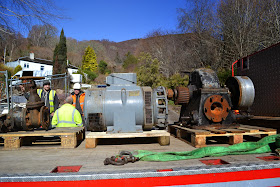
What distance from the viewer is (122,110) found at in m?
3.73

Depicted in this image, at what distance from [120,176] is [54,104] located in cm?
442

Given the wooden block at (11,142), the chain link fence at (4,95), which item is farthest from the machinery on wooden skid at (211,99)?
the chain link fence at (4,95)

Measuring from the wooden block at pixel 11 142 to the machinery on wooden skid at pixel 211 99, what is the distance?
311 centimetres

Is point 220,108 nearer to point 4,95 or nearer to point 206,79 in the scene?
point 206,79

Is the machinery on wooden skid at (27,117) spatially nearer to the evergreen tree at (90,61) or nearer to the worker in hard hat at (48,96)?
the worker in hard hat at (48,96)

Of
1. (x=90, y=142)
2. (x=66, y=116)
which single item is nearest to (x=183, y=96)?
(x=90, y=142)

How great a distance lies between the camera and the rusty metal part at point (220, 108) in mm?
4168

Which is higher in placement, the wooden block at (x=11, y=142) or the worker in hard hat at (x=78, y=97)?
the worker in hard hat at (x=78, y=97)

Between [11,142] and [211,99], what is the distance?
3823 millimetres

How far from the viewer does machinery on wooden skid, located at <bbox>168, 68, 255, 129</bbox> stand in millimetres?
4203

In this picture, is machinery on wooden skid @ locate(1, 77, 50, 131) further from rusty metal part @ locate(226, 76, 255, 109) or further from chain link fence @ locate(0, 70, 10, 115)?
chain link fence @ locate(0, 70, 10, 115)

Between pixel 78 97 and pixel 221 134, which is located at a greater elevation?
pixel 78 97

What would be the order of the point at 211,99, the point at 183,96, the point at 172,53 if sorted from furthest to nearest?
the point at 172,53 → the point at 183,96 → the point at 211,99

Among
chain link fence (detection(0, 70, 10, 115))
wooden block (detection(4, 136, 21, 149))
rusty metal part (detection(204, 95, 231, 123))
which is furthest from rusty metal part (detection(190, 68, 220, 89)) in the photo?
chain link fence (detection(0, 70, 10, 115))
